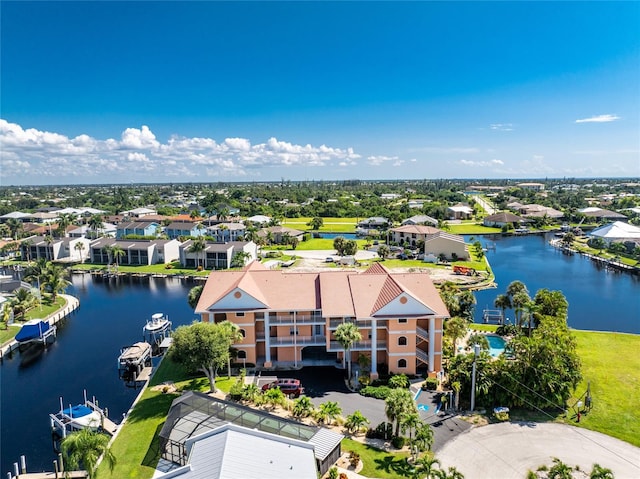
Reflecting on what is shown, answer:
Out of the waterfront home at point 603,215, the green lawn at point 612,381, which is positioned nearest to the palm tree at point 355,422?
the green lawn at point 612,381

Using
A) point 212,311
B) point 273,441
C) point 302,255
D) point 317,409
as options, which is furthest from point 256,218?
point 273,441

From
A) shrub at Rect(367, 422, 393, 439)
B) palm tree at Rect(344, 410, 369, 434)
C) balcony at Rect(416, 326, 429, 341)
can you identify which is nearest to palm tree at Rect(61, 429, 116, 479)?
palm tree at Rect(344, 410, 369, 434)

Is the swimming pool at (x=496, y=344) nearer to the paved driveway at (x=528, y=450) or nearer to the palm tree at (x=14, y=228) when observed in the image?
the paved driveway at (x=528, y=450)

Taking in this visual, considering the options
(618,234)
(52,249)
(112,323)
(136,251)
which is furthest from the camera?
(618,234)

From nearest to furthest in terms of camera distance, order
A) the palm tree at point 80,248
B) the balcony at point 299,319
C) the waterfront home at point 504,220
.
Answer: the balcony at point 299,319 < the palm tree at point 80,248 < the waterfront home at point 504,220

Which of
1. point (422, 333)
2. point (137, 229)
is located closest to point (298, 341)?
point (422, 333)

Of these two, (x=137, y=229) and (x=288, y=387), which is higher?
(x=137, y=229)

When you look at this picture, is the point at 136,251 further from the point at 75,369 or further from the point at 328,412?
the point at 328,412
